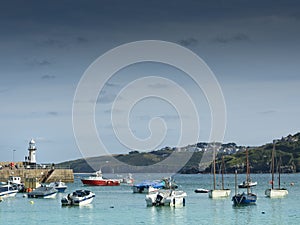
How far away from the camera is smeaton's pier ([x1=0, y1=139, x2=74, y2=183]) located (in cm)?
18038

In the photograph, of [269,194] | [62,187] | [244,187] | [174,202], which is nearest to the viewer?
[174,202]

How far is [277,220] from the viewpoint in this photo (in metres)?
77.1

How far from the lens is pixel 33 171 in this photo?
182m

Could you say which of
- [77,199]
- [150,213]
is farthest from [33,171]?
[150,213]

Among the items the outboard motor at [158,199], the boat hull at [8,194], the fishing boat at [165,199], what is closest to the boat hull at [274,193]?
the fishing boat at [165,199]

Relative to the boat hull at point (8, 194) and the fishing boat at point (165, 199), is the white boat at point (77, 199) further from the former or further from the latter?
the boat hull at point (8, 194)

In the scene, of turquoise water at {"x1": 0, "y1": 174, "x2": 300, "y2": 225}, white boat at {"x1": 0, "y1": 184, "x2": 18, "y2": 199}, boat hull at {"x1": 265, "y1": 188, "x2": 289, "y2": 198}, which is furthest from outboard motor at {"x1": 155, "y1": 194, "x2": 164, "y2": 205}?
white boat at {"x1": 0, "y1": 184, "x2": 18, "y2": 199}

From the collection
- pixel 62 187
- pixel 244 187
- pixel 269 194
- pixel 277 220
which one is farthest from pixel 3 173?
pixel 277 220

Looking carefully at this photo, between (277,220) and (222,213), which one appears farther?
(222,213)

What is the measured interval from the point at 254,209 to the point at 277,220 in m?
12.5

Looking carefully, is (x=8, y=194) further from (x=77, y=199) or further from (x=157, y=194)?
(x=157, y=194)

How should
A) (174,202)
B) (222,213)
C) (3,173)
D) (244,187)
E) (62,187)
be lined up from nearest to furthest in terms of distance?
(222,213) < (174,202) < (62,187) < (244,187) < (3,173)

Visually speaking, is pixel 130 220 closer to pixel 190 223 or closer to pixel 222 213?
pixel 190 223

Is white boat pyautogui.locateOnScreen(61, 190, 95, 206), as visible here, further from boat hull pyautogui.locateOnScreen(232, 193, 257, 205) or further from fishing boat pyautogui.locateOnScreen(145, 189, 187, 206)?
boat hull pyautogui.locateOnScreen(232, 193, 257, 205)
